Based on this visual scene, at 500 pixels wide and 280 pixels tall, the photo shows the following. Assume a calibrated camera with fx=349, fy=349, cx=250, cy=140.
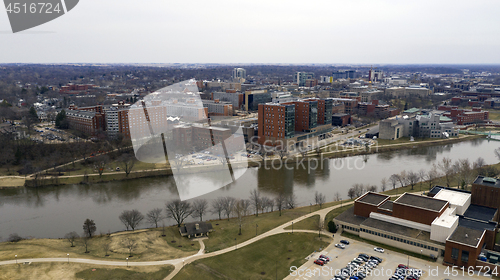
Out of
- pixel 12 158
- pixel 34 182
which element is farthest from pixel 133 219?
pixel 12 158

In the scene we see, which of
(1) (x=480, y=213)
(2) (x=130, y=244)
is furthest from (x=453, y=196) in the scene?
(2) (x=130, y=244)

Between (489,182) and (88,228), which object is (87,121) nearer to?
(88,228)

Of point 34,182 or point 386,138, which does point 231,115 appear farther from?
point 34,182

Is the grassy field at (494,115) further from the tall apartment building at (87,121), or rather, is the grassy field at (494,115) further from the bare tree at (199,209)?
the tall apartment building at (87,121)

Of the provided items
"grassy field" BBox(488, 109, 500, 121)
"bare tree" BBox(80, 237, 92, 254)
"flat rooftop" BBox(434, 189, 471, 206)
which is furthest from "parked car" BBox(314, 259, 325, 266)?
"grassy field" BBox(488, 109, 500, 121)

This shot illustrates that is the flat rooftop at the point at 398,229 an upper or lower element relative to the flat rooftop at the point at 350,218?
upper

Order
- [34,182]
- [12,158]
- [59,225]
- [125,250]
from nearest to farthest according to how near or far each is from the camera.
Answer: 1. [125,250]
2. [59,225]
3. [34,182]
4. [12,158]

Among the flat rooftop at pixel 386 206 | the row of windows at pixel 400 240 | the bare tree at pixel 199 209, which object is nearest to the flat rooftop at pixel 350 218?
the row of windows at pixel 400 240
